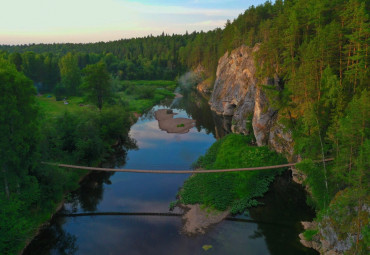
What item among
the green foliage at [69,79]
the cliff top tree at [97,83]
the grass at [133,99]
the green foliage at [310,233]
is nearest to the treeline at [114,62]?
the green foliage at [69,79]

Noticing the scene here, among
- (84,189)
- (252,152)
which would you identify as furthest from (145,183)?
(252,152)

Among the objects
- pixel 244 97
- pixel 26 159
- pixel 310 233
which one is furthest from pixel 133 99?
pixel 310 233

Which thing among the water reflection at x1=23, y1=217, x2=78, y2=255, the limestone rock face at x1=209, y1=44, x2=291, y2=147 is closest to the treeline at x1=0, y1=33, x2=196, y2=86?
the limestone rock face at x1=209, y1=44, x2=291, y2=147

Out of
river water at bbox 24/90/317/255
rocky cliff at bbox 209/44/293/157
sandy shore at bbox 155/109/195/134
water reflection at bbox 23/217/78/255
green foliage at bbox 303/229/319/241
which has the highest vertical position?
rocky cliff at bbox 209/44/293/157

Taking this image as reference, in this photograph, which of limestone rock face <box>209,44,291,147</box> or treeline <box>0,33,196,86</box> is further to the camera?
treeline <box>0,33,196,86</box>

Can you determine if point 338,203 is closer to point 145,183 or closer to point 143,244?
point 143,244

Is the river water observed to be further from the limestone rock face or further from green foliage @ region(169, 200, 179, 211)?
the limestone rock face

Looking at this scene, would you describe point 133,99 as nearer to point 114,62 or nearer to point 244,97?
point 244,97
